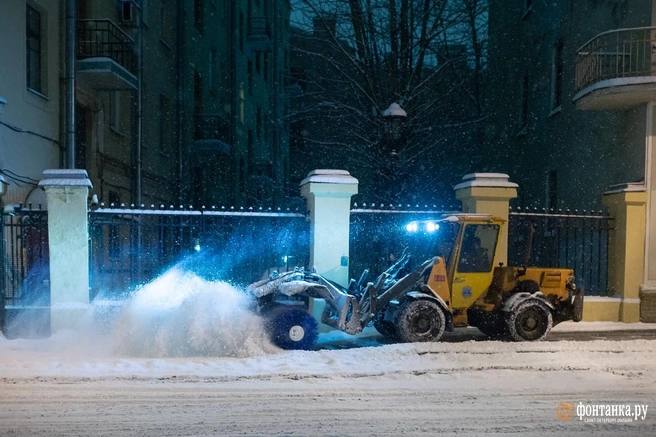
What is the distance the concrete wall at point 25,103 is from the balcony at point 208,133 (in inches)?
362

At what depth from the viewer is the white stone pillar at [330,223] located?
440 inches

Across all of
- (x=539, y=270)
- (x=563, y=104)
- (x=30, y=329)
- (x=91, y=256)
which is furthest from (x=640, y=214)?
(x=30, y=329)

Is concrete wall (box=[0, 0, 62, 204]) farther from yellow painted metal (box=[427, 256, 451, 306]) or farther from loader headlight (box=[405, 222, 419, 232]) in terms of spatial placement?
yellow painted metal (box=[427, 256, 451, 306])

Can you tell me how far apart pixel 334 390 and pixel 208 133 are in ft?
58.7

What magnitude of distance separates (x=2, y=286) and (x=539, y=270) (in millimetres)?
8910

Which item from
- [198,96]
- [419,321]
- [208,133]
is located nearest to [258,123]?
[198,96]

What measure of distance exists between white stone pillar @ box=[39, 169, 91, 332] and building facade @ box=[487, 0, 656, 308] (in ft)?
33.3

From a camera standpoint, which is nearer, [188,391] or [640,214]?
[188,391]

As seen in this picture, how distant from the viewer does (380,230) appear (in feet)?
40.4

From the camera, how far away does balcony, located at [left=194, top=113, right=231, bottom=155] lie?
23188 mm

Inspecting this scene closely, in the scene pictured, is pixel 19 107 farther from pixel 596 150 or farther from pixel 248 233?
pixel 596 150

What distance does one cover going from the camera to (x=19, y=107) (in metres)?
12.5

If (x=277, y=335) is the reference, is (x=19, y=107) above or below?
above

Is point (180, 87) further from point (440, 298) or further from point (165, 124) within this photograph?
point (440, 298)
